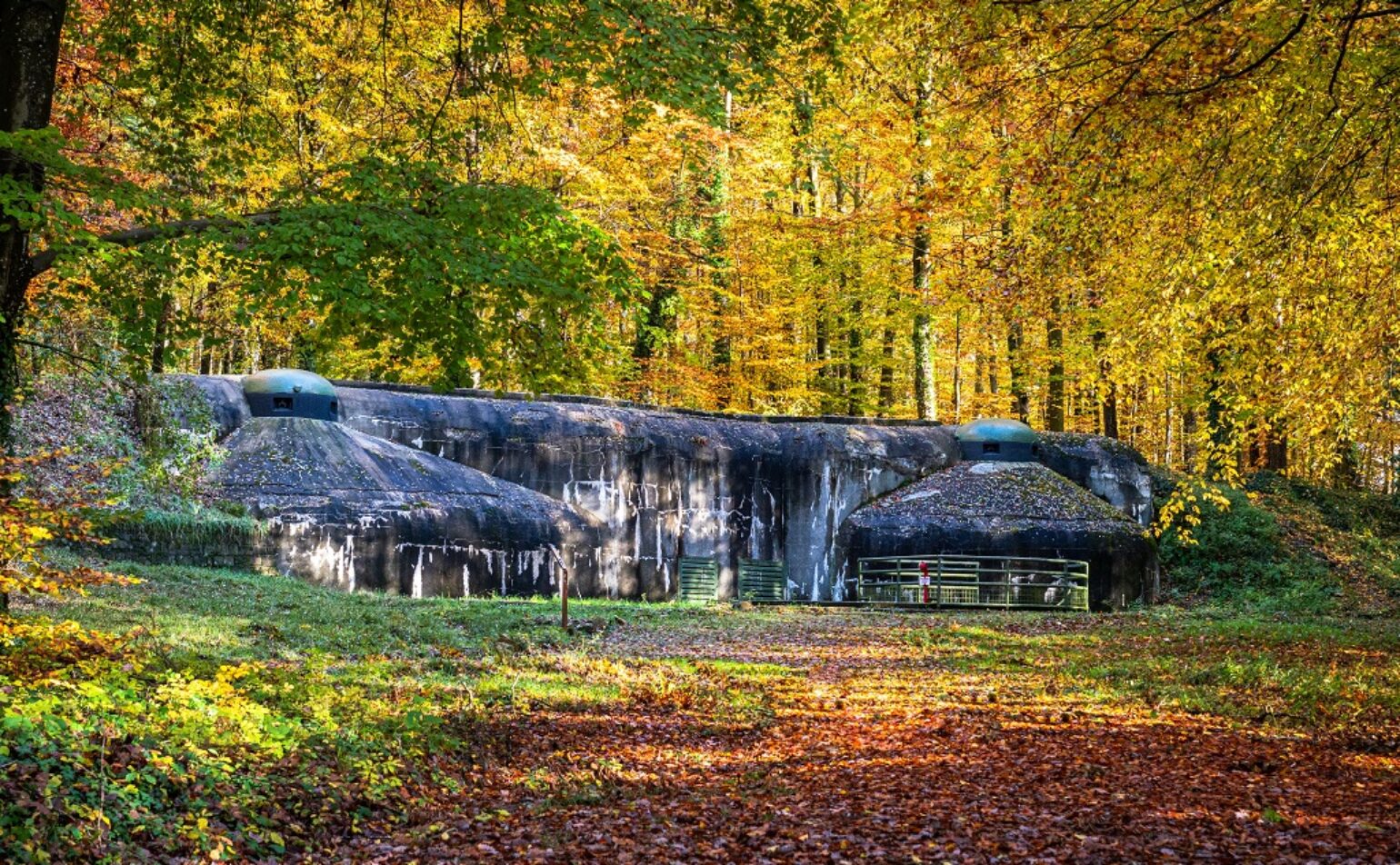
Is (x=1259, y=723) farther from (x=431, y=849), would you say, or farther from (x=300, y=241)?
(x=300, y=241)

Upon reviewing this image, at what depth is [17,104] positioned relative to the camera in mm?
8734

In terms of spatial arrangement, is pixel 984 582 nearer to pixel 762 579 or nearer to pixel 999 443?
pixel 762 579

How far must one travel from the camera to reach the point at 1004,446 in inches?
1126

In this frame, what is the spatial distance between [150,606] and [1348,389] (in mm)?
13191

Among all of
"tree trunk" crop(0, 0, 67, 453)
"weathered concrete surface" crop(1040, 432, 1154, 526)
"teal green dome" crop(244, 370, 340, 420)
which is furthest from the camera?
"weathered concrete surface" crop(1040, 432, 1154, 526)

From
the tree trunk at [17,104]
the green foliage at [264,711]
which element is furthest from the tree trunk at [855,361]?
the tree trunk at [17,104]

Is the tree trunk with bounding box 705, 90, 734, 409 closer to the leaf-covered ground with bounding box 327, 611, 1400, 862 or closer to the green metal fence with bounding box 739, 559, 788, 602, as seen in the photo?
the green metal fence with bounding box 739, 559, 788, 602

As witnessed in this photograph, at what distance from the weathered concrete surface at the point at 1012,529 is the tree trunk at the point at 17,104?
19699mm

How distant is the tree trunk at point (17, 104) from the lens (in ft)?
28.2

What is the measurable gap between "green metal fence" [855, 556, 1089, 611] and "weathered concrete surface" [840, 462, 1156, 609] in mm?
337

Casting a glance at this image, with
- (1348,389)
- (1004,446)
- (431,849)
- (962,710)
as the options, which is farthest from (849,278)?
(431,849)

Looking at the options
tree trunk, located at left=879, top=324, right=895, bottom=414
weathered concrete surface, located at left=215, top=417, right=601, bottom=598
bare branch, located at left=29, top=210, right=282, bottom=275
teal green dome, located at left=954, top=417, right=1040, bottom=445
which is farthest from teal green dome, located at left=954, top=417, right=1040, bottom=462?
bare branch, located at left=29, top=210, right=282, bottom=275

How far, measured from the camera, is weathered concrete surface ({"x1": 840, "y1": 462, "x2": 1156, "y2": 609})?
25.6 m

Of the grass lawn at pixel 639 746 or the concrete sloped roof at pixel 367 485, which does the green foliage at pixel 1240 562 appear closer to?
the grass lawn at pixel 639 746
